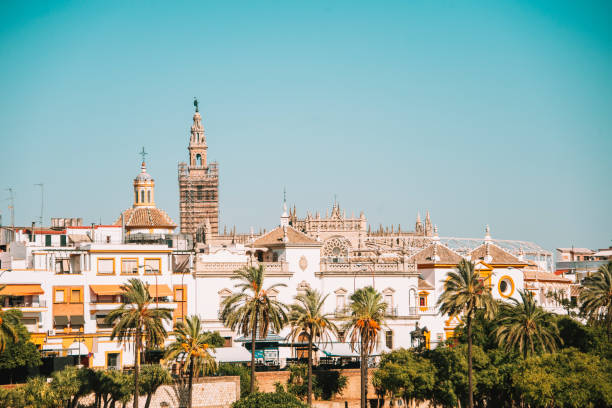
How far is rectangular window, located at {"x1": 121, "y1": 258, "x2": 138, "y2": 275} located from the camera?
7562cm

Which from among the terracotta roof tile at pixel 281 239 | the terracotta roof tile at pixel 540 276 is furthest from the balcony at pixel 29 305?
the terracotta roof tile at pixel 540 276

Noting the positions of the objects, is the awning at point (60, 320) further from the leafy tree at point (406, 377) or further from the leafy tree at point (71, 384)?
the leafy tree at point (406, 377)

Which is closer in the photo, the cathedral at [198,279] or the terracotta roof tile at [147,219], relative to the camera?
the cathedral at [198,279]

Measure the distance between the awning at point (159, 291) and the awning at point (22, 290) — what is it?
25.0 feet

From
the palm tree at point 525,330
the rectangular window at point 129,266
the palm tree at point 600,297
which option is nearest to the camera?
the palm tree at point 525,330

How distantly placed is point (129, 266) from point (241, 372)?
1240cm

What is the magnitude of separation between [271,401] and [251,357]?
580cm

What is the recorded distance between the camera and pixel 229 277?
78188mm

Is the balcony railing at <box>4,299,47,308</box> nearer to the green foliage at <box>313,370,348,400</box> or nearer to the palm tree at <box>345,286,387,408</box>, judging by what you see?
the green foliage at <box>313,370,348,400</box>

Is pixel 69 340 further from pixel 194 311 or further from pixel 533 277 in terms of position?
pixel 533 277

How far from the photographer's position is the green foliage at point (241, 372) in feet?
226

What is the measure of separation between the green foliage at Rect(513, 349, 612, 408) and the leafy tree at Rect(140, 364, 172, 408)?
2286cm

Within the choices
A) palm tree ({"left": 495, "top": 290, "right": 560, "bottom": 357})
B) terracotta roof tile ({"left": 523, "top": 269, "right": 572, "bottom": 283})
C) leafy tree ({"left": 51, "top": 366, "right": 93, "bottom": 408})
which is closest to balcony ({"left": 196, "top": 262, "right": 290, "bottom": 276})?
leafy tree ({"left": 51, "top": 366, "right": 93, "bottom": 408})

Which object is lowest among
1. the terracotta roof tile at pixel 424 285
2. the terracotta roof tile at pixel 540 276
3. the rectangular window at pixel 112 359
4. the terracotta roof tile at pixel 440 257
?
the rectangular window at pixel 112 359
